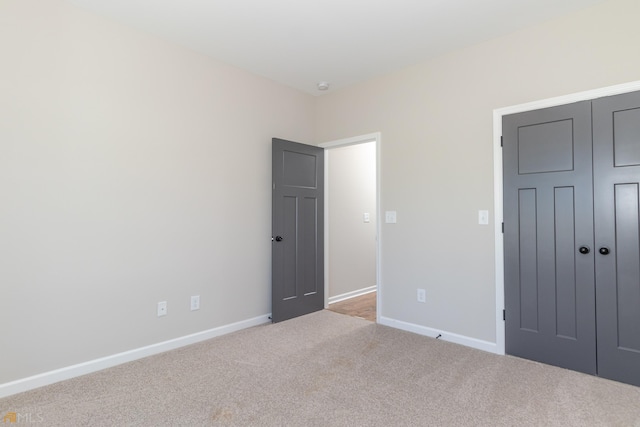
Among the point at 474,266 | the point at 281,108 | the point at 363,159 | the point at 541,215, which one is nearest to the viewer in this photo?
the point at 541,215

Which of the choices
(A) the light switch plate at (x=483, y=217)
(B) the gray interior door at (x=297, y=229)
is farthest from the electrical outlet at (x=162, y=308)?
(A) the light switch plate at (x=483, y=217)

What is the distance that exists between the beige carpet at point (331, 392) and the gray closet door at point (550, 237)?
0.68 ft

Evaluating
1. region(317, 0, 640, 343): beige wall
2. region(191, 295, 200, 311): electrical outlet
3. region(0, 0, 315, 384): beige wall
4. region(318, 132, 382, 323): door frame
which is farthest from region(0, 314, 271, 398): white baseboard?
region(317, 0, 640, 343): beige wall

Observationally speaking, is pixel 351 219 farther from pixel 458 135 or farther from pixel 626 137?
pixel 626 137

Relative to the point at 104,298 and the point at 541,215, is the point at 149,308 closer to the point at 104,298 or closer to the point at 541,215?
the point at 104,298

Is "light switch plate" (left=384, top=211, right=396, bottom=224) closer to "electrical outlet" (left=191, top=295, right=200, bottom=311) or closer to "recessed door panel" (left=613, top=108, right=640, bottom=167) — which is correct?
"recessed door panel" (left=613, top=108, right=640, bottom=167)

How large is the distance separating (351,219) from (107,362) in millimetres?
3175

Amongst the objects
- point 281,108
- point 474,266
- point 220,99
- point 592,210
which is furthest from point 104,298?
point 592,210

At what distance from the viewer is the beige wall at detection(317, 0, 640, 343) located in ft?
8.20

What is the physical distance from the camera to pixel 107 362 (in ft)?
8.52

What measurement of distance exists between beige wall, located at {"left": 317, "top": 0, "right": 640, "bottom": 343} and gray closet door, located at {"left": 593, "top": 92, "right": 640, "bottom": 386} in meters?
0.29

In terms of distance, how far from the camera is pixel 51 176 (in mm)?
2357

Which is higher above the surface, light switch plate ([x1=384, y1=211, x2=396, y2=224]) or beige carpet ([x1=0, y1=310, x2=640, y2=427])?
light switch plate ([x1=384, y1=211, x2=396, y2=224])

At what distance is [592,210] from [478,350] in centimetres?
→ 137
